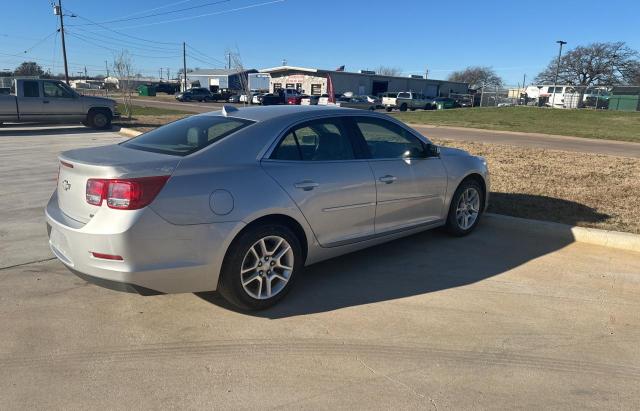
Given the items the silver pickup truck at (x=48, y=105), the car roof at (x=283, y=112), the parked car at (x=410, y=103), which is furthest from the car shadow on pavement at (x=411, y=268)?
the parked car at (x=410, y=103)

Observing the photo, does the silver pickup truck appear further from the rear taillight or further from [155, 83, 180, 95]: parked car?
[155, 83, 180, 95]: parked car

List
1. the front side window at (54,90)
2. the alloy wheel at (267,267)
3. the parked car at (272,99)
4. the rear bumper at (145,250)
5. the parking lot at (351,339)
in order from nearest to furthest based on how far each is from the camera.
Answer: the parking lot at (351,339)
the rear bumper at (145,250)
the alloy wheel at (267,267)
the front side window at (54,90)
the parked car at (272,99)

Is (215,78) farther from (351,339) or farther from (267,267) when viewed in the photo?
(351,339)

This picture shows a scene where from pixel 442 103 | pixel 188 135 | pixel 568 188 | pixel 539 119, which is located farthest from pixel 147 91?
pixel 188 135

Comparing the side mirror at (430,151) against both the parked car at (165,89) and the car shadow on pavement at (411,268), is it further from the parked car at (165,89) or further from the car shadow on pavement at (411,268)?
the parked car at (165,89)

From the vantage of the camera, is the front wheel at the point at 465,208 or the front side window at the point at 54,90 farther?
the front side window at the point at 54,90

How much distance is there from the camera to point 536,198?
7.47m

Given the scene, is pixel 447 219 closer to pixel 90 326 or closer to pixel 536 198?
pixel 536 198

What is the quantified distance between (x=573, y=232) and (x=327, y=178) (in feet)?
11.4

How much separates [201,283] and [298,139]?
1444 millimetres

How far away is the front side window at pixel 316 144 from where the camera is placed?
4.07 meters

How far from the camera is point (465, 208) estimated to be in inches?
229

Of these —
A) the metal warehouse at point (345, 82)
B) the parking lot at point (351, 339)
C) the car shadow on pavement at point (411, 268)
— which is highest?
the metal warehouse at point (345, 82)

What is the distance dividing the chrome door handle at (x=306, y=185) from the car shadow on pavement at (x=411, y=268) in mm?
847
